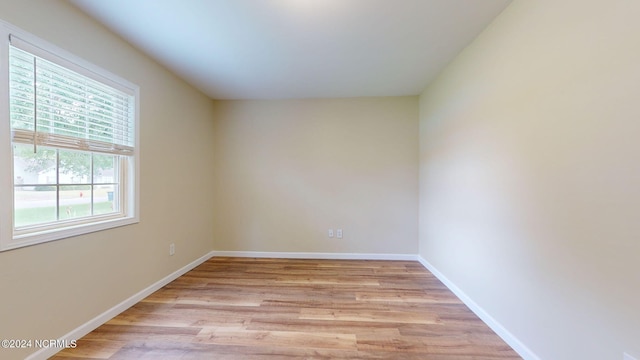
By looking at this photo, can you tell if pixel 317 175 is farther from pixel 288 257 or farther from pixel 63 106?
pixel 63 106

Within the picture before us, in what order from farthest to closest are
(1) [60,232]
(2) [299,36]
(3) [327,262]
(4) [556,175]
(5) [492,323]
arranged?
(3) [327,262], (2) [299,36], (5) [492,323], (1) [60,232], (4) [556,175]

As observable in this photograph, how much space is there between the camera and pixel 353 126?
3648mm

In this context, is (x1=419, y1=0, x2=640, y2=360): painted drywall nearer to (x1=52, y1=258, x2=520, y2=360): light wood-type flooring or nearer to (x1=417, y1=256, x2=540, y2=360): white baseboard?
(x1=417, y1=256, x2=540, y2=360): white baseboard

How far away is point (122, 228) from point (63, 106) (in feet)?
3.39

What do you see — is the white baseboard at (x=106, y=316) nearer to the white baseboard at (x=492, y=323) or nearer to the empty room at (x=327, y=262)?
the empty room at (x=327, y=262)

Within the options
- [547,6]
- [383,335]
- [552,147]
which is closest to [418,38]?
[547,6]

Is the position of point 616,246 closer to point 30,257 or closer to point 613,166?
point 613,166

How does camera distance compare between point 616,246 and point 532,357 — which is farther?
point 532,357

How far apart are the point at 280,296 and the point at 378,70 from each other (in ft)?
8.53

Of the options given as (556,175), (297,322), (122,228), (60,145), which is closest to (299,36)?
(60,145)

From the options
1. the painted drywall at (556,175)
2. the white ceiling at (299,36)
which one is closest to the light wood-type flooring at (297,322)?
the painted drywall at (556,175)

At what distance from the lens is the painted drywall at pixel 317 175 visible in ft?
11.9

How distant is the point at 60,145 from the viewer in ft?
5.57

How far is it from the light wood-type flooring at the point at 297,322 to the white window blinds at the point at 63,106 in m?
1.43
